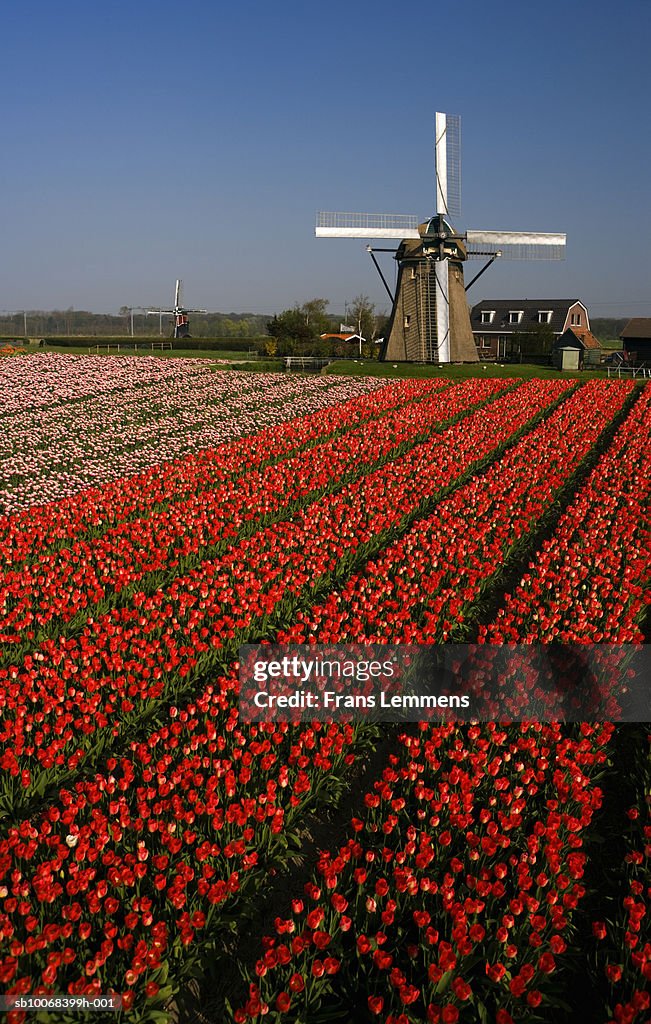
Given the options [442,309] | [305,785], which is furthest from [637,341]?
[305,785]

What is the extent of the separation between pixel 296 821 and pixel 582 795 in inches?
80.0

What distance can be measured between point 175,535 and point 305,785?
21.2 feet

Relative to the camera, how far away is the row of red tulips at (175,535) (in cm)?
841

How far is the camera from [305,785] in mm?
5016

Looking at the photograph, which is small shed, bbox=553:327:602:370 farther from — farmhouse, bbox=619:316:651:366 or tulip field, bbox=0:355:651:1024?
tulip field, bbox=0:355:651:1024

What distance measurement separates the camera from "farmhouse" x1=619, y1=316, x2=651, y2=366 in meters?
61.9

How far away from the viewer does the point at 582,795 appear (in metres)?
4.97

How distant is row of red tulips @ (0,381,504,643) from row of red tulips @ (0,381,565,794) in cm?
56

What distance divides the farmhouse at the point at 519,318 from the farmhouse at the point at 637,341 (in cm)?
846

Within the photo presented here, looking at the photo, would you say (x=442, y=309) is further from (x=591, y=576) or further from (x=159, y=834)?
(x=159, y=834)

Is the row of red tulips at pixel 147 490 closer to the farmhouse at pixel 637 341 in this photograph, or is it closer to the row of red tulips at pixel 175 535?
the row of red tulips at pixel 175 535

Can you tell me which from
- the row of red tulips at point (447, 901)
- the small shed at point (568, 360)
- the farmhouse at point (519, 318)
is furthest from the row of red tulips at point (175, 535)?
the farmhouse at point (519, 318)

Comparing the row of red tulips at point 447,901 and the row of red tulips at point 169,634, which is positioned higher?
the row of red tulips at point 169,634

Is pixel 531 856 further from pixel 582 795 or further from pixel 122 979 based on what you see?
pixel 122 979
